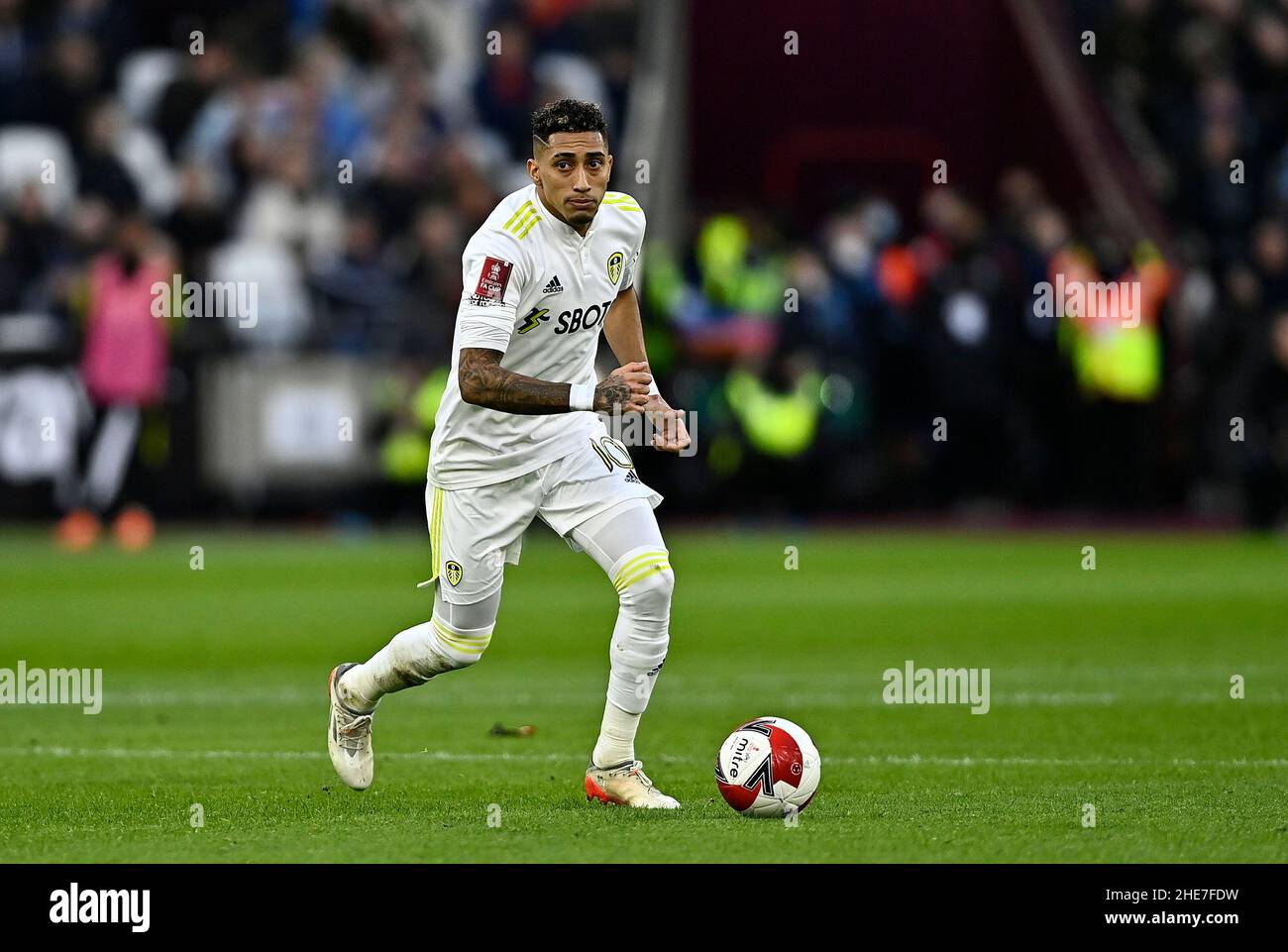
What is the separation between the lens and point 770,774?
7891 millimetres

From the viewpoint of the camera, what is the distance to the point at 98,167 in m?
22.0

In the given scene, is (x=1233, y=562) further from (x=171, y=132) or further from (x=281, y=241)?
(x=171, y=132)

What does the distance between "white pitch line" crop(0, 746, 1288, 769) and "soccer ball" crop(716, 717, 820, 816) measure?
1441 mm

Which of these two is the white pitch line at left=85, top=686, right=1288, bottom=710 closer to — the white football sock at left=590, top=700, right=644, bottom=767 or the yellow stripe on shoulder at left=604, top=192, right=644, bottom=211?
the white football sock at left=590, top=700, right=644, bottom=767

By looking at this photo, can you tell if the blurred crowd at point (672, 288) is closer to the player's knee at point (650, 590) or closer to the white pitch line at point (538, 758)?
the white pitch line at point (538, 758)

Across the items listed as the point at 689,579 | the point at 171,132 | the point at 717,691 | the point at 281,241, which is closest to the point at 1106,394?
the point at 689,579

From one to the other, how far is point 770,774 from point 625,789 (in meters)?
0.59

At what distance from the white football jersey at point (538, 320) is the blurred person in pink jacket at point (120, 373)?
1217cm

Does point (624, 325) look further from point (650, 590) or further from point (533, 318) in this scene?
point (650, 590)

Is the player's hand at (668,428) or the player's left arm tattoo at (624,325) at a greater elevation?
the player's left arm tattoo at (624,325)

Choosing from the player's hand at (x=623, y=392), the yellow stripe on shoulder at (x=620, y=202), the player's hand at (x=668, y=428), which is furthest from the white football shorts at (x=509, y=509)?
the yellow stripe on shoulder at (x=620, y=202)

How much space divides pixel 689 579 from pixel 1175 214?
930cm

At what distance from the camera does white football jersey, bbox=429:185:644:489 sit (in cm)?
814

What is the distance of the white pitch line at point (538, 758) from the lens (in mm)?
9242
